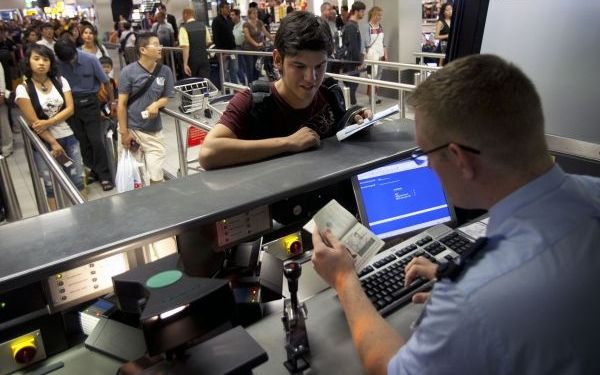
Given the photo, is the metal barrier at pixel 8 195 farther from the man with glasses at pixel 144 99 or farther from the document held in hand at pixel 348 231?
the document held in hand at pixel 348 231

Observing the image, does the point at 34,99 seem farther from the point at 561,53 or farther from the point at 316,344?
the point at 561,53

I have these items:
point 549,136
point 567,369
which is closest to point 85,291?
point 567,369

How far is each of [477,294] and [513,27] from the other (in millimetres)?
1952

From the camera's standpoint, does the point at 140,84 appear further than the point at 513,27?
Yes

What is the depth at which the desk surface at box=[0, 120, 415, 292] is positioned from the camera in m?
1.12

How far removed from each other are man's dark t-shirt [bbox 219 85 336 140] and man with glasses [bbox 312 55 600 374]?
3.35ft

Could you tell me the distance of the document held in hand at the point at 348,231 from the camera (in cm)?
148

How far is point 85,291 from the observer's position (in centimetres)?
134

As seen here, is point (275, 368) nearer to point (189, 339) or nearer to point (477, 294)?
point (189, 339)

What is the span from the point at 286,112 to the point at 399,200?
0.60 m

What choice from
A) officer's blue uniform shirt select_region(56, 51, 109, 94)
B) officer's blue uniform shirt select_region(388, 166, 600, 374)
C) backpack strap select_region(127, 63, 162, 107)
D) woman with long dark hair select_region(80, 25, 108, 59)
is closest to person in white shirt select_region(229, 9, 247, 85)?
woman with long dark hair select_region(80, 25, 108, 59)

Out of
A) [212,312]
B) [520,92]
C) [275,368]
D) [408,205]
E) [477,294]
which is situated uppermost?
[520,92]

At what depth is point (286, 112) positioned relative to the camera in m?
2.08

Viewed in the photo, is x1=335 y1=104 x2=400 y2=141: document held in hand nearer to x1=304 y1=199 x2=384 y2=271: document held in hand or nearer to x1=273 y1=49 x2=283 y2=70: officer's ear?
x1=273 y1=49 x2=283 y2=70: officer's ear
